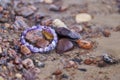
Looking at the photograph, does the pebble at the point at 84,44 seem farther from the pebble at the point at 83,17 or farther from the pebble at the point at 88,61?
the pebble at the point at 83,17

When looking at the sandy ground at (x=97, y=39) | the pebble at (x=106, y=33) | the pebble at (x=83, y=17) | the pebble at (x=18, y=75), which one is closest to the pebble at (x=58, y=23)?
the sandy ground at (x=97, y=39)

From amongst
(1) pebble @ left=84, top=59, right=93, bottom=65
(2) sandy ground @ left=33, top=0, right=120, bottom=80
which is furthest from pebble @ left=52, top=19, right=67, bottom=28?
(1) pebble @ left=84, top=59, right=93, bottom=65

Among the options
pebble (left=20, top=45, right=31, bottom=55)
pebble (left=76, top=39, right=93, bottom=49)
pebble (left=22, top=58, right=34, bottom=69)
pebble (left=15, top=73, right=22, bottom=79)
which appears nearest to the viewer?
pebble (left=15, top=73, right=22, bottom=79)

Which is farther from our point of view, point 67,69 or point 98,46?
point 98,46

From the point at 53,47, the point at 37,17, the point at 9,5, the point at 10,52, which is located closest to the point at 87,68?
the point at 53,47

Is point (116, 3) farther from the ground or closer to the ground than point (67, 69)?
farther from the ground

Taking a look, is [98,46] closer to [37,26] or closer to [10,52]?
[37,26]

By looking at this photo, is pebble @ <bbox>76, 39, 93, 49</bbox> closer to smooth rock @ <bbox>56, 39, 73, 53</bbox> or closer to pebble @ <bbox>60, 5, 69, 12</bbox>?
smooth rock @ <bbox>56, 39, 73, 53</bbox>
